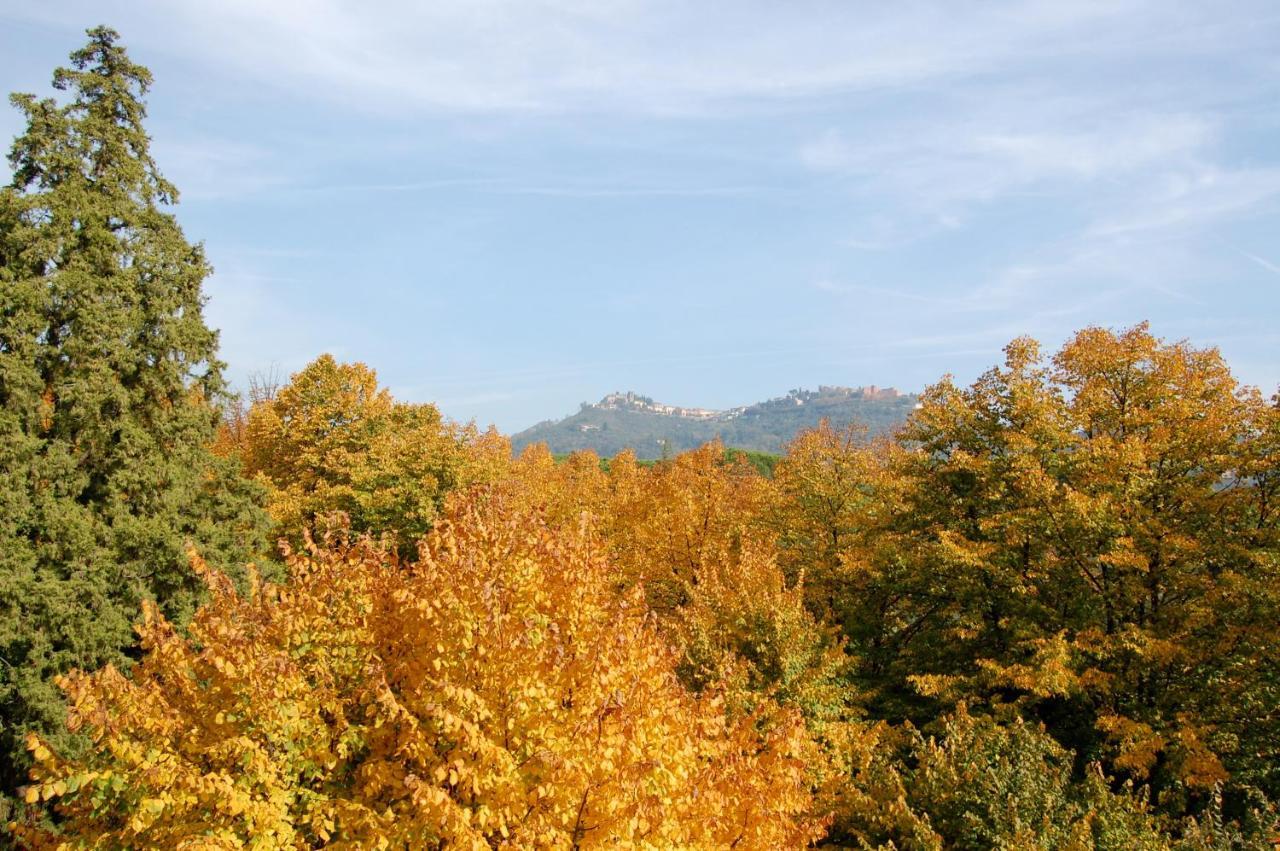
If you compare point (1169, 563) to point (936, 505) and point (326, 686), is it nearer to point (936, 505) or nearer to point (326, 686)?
point (936, 505)

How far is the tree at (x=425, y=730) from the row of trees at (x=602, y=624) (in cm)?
6

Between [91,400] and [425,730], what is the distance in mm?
15062

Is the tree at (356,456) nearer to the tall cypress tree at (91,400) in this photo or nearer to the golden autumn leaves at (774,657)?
the golden autumn leaves at (774,657)

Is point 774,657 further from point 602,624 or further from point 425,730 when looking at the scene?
point 425,730

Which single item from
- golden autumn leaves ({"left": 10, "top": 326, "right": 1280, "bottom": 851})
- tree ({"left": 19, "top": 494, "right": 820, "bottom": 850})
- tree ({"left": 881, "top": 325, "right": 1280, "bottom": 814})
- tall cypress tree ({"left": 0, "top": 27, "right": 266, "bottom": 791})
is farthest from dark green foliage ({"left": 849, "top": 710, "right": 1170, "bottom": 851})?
tall cypress tree ({"left": 0, "top": 27, "right": 266, "bottom": 791})

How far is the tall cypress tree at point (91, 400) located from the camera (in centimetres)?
1689

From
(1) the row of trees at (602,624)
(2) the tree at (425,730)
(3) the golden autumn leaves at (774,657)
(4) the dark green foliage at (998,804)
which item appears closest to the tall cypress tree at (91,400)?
(1) the row of trees at (602,624)

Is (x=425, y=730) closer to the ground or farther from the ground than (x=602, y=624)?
closer to the ground

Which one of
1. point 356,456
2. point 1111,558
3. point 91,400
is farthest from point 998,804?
point 356,456

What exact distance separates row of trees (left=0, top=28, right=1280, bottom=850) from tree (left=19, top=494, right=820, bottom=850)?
58 mm

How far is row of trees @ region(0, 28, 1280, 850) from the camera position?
7.85 m

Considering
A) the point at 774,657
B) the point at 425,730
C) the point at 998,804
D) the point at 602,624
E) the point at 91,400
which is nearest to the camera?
the point at 425,730

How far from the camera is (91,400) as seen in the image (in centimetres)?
1803

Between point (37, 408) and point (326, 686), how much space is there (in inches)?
569
